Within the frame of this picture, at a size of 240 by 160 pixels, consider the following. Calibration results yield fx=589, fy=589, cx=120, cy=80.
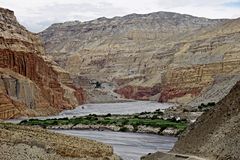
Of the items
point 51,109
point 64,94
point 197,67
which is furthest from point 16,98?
point 197,67

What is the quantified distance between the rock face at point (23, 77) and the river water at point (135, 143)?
33596 millimetres

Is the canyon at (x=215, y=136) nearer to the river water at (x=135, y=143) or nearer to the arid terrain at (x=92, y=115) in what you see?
the arid terrain at (x=92, y=115)

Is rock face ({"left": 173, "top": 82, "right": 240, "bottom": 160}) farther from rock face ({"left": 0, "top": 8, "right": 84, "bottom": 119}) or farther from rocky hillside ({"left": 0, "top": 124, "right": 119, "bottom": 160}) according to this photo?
rock face ({"left": 0, "top": 8, "right": 84, "bottom": 119})

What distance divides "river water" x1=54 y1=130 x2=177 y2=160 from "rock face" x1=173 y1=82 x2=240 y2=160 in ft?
35.7

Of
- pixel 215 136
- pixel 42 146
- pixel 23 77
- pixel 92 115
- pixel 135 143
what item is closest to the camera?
pixel 42 146

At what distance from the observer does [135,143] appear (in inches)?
2648

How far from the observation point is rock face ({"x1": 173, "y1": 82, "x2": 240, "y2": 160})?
115ft

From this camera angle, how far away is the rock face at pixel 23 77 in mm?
113875

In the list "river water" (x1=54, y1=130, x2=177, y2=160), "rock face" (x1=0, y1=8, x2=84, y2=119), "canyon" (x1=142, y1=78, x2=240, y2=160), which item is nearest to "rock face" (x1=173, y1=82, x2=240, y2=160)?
"canyon" (x1=142, y1=78, x2=240, y2=160)

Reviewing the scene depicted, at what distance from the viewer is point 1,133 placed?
124 ft

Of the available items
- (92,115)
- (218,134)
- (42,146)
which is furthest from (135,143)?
(92,115)

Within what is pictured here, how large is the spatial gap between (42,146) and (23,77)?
87481 millimetres

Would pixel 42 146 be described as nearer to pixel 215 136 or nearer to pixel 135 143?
pixel 215 136

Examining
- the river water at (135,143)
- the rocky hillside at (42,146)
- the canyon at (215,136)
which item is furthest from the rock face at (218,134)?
the river water at (135,143)
